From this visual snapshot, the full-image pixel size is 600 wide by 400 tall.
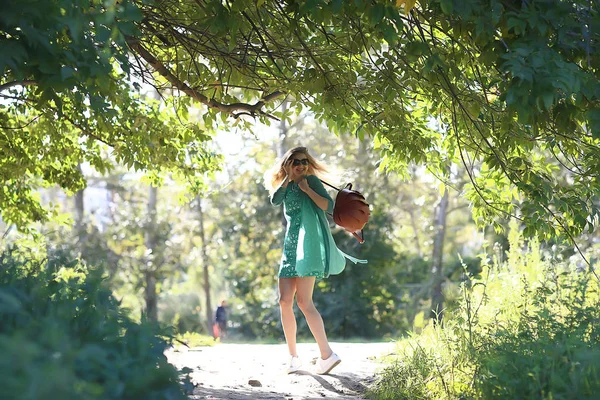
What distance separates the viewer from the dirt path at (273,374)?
588cm

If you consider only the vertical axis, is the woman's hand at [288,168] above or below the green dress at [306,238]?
A: above

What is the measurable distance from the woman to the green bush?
2691 millimetres

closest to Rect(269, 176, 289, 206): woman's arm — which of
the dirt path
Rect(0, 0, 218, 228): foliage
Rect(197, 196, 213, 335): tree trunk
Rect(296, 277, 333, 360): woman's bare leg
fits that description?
Rect(296, 277, 333, 360): woman's bare leg

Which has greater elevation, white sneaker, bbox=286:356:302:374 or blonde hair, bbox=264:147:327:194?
blonde hair, bbox=264:147:327:194

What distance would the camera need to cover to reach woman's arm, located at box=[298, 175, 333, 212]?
264 inches

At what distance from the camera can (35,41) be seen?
146 inches

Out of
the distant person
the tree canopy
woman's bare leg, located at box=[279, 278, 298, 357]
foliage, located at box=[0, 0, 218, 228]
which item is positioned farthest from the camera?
the distant person

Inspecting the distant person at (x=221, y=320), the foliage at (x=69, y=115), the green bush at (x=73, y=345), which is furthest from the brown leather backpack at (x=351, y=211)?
the distant person at (x=221, y=320)

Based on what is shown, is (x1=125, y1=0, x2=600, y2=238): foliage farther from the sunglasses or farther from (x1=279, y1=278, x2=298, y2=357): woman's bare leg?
(x1=279, y1=278, x2=298, y2=357): woman's bare leg

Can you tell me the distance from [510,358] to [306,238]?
2968mm

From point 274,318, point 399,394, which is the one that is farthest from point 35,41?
point 274,318

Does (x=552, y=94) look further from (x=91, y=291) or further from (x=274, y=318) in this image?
(x=274, y=318)

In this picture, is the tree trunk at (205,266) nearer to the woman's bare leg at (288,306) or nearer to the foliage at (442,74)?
the foliage at (442,74)

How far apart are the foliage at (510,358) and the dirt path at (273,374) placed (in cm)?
43
